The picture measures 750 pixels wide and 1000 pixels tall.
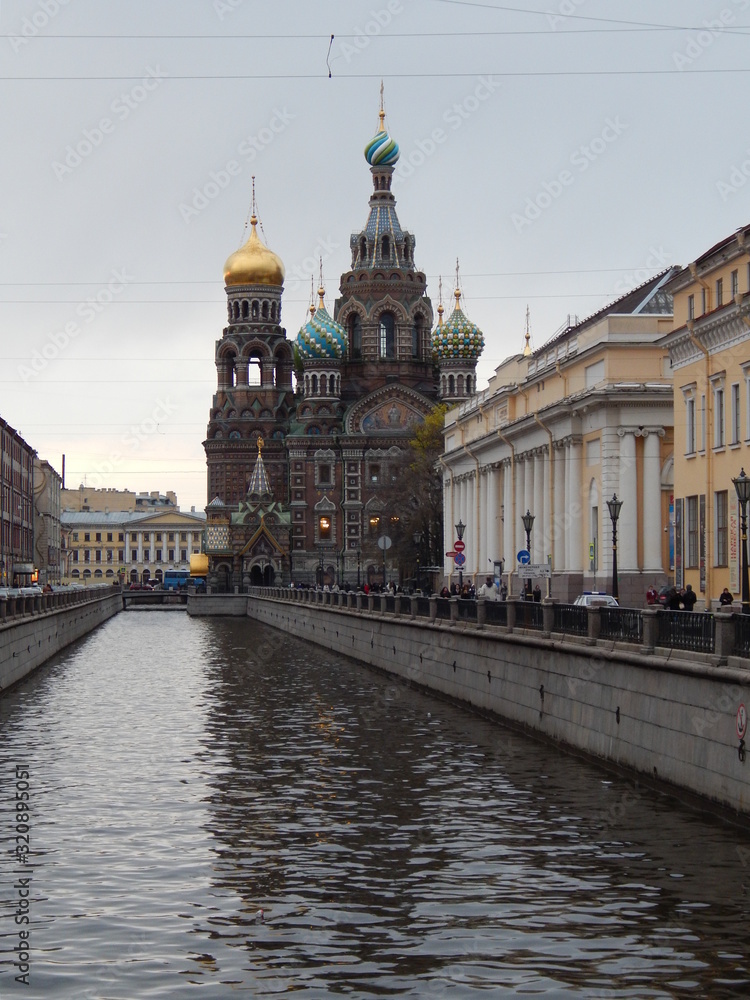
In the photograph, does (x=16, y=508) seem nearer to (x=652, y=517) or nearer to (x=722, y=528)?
(x=652, y=517)

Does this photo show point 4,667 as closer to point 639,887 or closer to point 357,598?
point 357,598

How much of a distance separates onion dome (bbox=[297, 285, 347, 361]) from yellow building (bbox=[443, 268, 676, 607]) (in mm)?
69908

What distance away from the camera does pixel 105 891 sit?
1600cm

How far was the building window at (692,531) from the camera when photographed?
4006 cm

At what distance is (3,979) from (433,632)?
2599cm

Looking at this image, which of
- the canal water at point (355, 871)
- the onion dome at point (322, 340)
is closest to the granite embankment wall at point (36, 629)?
the canal water at point (355, 871)

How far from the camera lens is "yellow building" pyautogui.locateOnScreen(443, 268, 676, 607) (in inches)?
1953

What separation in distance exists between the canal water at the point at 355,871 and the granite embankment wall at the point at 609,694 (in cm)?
56

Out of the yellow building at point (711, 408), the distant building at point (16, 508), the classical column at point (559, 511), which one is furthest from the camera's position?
the distant building at point (16, 508)

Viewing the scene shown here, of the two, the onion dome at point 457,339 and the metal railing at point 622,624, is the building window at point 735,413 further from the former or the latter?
the onion dome at point 457,339

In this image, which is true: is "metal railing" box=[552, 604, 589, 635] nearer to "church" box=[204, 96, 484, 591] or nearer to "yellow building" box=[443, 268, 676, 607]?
"yellow building" box=[443, 268, 676, 607]

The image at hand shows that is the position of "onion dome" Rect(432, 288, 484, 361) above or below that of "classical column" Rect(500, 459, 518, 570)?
above

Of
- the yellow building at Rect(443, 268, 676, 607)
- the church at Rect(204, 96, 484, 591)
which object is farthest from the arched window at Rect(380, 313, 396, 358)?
the yellow building at Rect(443, 268, 676, 607)

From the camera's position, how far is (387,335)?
138500 millimetres
